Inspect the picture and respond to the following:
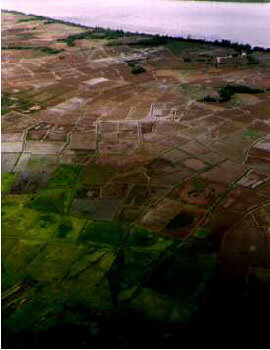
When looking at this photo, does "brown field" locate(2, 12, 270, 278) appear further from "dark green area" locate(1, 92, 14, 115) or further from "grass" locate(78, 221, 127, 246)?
"grass" locate(78, 221, 127, 246)

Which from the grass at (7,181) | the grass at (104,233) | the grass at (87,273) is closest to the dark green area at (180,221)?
the grass at (87,273)

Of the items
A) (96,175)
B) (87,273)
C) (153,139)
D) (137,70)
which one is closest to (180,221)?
(87,273)

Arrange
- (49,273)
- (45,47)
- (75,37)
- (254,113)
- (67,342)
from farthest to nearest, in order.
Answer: (75,37) → (45,47) → (254,113) → (49,273) → (67,342)

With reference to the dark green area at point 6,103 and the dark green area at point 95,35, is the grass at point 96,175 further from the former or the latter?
the dark green area at point 95,35

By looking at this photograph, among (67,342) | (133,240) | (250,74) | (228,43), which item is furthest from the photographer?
(228,43)

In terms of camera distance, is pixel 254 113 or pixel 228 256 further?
pixel 254 113

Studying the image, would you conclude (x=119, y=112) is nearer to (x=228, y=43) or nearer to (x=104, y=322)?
(x=104, y=322)

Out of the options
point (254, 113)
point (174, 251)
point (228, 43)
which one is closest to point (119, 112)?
point (254, 113)
